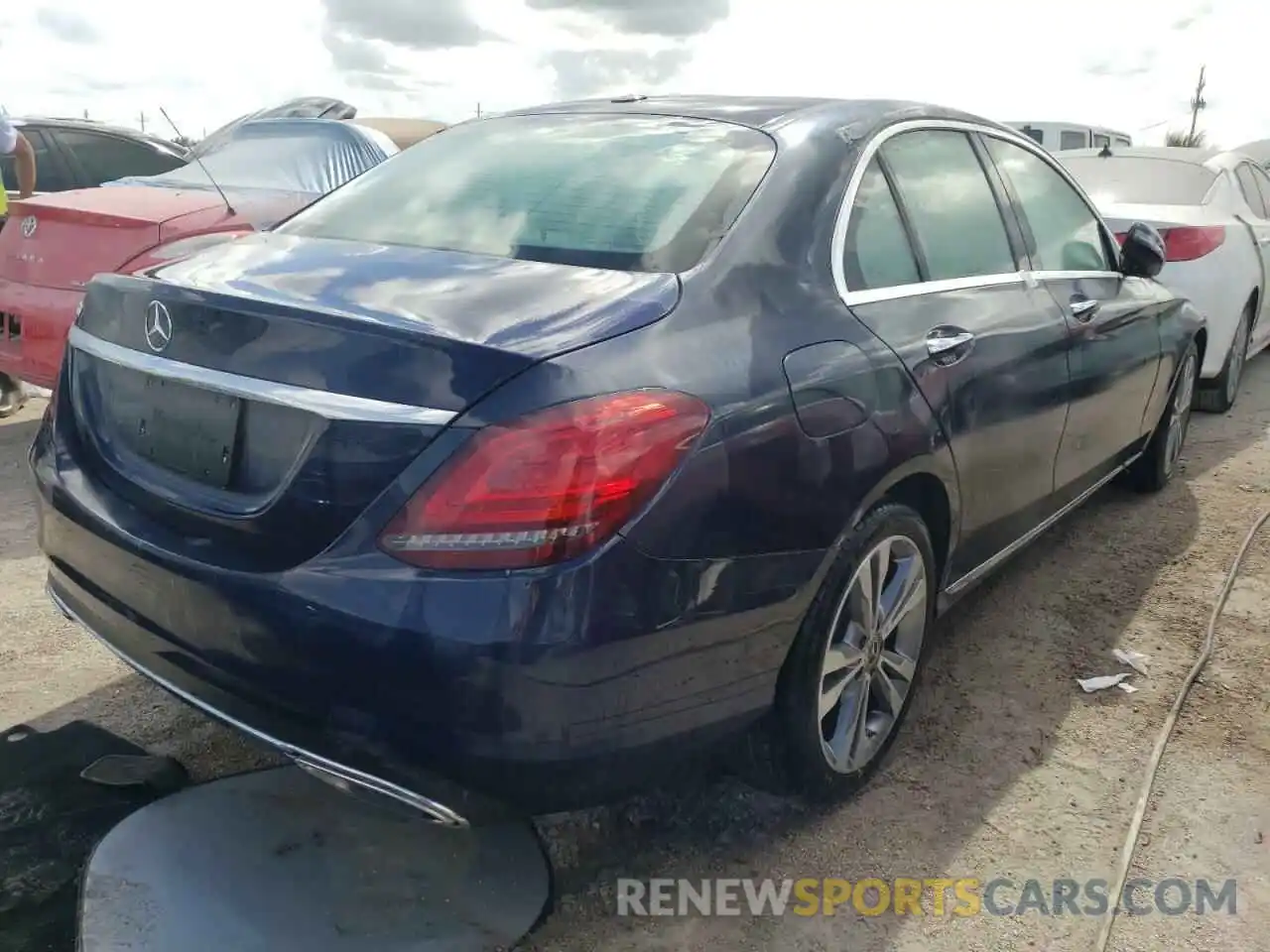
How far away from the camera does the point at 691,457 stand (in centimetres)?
190

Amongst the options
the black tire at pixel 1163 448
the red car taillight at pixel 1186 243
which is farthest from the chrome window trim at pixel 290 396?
the red car taillight at pixel 1186 243

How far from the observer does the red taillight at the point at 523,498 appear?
176cm

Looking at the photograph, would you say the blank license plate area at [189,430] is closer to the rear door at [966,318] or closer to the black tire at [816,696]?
the black tire at [816,696]

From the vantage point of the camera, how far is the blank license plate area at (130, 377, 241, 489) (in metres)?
1.97

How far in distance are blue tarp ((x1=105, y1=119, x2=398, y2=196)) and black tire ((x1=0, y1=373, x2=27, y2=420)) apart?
3.79 feet

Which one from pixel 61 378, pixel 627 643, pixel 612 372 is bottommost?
pixel 627 643

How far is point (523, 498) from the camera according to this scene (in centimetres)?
175

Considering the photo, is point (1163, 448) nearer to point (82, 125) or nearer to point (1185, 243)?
point (1185, 243)

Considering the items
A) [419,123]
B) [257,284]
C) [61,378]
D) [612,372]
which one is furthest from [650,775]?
[419,123]

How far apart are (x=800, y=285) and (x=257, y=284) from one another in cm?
106

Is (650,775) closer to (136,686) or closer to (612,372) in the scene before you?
(612,372)

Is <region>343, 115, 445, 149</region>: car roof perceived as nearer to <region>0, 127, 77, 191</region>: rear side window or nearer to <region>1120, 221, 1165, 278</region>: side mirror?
<region>0, 127, 77, 191</region>: rear side window

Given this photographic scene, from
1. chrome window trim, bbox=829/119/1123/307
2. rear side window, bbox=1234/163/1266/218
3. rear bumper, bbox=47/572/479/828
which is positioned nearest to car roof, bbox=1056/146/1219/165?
rear side window, bbox=1234/163/1266/218

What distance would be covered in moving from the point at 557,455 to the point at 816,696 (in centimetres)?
92
